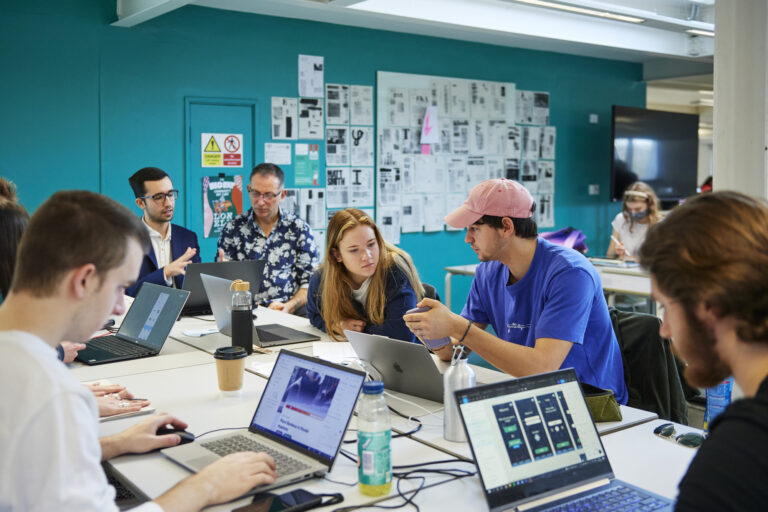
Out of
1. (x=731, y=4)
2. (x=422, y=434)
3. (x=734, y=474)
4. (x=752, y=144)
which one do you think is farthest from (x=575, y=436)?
(x=731, y=4)

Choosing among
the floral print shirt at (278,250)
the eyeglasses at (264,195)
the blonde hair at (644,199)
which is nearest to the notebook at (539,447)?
the floral print shirt at (278,250)

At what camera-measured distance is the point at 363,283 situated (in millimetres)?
3061

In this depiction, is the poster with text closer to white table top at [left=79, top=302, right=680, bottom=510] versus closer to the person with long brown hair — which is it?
white table top at [left=79, top=302, right=680, bottom=510]

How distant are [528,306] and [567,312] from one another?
24cm

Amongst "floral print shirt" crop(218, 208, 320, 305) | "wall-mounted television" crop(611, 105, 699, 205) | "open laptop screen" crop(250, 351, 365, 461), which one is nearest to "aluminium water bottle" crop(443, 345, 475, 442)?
"open laptop screen" crop(250, 351, 365, 461)

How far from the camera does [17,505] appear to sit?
3.77 ft

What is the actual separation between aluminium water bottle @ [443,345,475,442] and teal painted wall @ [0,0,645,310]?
12.8ft

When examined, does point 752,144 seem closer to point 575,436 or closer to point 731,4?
point 731,4

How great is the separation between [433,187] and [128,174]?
2768 millimetres

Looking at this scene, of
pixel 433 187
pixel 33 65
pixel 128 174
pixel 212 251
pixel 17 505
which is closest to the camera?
pixel 17 505

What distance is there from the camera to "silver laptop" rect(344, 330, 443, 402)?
2.02 m

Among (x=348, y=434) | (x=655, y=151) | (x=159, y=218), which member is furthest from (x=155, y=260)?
(x=655, y=151)

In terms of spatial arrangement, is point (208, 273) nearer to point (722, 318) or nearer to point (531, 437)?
point (531, 437)

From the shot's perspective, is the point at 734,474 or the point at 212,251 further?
the point at 212,251
